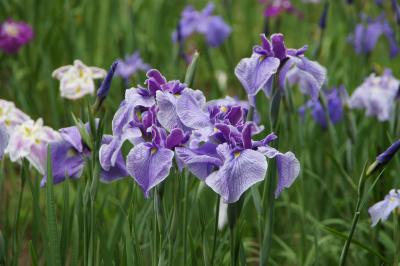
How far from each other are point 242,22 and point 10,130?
2.96 metres

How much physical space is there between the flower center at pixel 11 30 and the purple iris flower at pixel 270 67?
203 centimetres

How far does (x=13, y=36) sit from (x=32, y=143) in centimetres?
164

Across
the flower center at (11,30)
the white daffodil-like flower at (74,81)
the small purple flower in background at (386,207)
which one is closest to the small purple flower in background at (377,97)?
the small purple flower in background at (386,207)

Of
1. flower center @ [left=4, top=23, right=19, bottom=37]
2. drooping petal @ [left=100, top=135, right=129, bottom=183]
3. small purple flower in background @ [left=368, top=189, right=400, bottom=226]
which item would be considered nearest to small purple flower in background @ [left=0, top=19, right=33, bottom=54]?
flower center @ [left=4, top=23, right=19, bottom=37]

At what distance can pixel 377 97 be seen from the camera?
2680mm

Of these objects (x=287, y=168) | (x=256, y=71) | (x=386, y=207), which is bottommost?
(x=386, y=207)

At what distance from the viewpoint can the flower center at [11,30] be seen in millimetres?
3408

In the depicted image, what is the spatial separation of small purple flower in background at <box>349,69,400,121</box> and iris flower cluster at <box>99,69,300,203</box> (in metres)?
1.25

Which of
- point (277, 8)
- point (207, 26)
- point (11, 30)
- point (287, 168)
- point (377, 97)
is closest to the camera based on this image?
point (287, 168)

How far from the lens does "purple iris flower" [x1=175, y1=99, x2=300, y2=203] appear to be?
53.8 inches

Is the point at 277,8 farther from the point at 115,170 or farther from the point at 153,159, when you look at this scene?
the point at 153,159

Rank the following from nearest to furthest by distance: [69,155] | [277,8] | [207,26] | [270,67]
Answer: [270,67] < [69,155] < [207,26] < [277,8]

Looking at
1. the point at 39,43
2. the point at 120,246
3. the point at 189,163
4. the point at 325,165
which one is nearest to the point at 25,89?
the point at 39,43

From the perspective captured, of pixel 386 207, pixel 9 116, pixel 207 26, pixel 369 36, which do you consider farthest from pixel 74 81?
pixel 369 36
